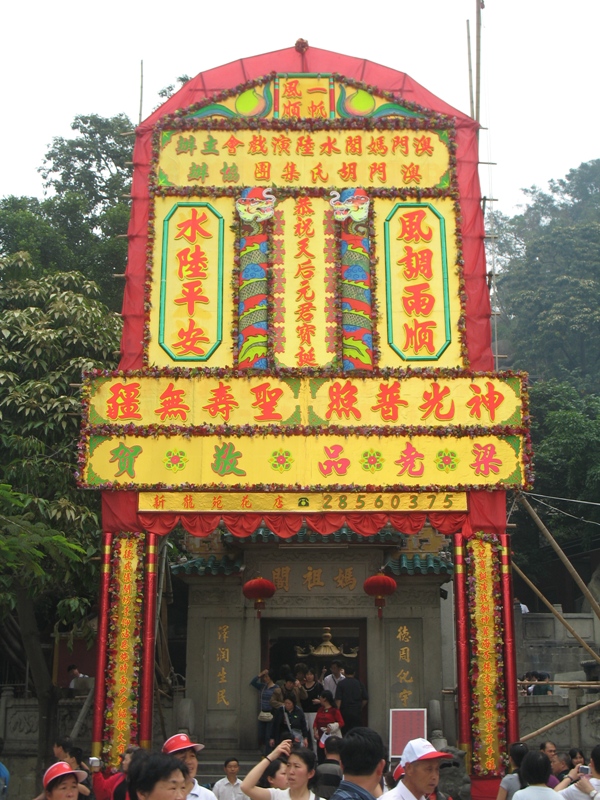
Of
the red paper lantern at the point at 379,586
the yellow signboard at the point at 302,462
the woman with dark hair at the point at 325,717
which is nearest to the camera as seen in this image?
the woman with dark hair at the point at 325,717

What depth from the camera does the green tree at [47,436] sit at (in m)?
12.7

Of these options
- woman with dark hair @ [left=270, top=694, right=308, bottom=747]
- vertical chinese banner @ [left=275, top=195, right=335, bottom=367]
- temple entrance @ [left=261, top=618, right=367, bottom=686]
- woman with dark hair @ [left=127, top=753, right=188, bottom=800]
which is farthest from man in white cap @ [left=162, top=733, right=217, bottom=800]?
temple entrance @ [left=261, top=618, right=367, bottom=686]

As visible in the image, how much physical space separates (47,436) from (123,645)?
158 inches

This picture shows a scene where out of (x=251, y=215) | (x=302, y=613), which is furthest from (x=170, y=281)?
(x=302, y=613)

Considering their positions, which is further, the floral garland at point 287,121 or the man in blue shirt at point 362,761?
the floral garland at point 287,121

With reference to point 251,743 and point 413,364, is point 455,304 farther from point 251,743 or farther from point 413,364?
point 251,743

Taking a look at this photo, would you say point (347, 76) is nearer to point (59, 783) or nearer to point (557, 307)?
point (59, 783)

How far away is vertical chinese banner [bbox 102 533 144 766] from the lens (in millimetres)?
10594

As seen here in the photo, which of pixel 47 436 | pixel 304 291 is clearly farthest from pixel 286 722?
pixel 47 436

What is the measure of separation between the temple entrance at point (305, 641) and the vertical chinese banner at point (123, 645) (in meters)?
3.69

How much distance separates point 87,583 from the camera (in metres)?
13.2

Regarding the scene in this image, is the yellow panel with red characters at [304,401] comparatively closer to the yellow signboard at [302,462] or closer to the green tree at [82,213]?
the yellow signboard at [302,462]

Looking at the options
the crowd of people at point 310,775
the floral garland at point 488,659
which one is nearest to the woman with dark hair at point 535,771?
the crowd of people at point 310,775

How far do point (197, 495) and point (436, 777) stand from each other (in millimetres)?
7352
